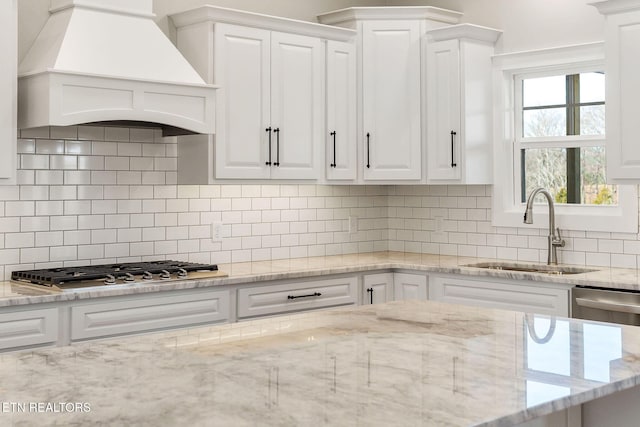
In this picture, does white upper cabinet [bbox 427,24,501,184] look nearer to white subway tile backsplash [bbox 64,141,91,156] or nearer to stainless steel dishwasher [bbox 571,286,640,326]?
stainless steel dishwasher [bbox 571,286,640,326]

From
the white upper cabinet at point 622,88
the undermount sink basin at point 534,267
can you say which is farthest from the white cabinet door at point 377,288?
the white upper cabinet at point 622,88

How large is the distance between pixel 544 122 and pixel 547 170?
0.30m

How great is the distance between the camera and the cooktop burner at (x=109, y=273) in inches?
153

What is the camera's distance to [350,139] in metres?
5.22

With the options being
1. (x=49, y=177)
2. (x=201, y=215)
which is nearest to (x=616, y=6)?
(x=201, y=215)

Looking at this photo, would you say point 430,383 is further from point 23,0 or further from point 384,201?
point 384,201

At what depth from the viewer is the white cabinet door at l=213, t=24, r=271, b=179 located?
4.60 m

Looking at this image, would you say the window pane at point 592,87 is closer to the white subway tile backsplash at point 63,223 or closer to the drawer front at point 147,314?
the drawer front at point 147,314

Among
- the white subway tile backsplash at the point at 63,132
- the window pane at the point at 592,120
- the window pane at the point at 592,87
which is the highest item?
the window pane at the point at 592,87

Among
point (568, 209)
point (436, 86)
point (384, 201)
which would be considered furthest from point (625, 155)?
point (384, 201)

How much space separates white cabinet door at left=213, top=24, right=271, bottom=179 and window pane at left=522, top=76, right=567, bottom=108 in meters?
1.70

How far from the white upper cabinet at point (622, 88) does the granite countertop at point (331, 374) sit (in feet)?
6.25

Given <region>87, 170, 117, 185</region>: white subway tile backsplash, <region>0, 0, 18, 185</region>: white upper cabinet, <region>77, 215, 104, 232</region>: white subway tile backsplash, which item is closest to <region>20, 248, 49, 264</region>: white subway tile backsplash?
<region>77, 215, 104, 232</region>: white subway tile backsplash

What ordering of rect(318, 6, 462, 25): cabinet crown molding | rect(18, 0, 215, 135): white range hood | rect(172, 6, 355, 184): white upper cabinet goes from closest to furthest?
rect(18, 0, 215, 135): white range hood
rect(172, 6, 355, 184): white upper cabinet
rect(318, 6, 462, 25): cabinet crown molding
